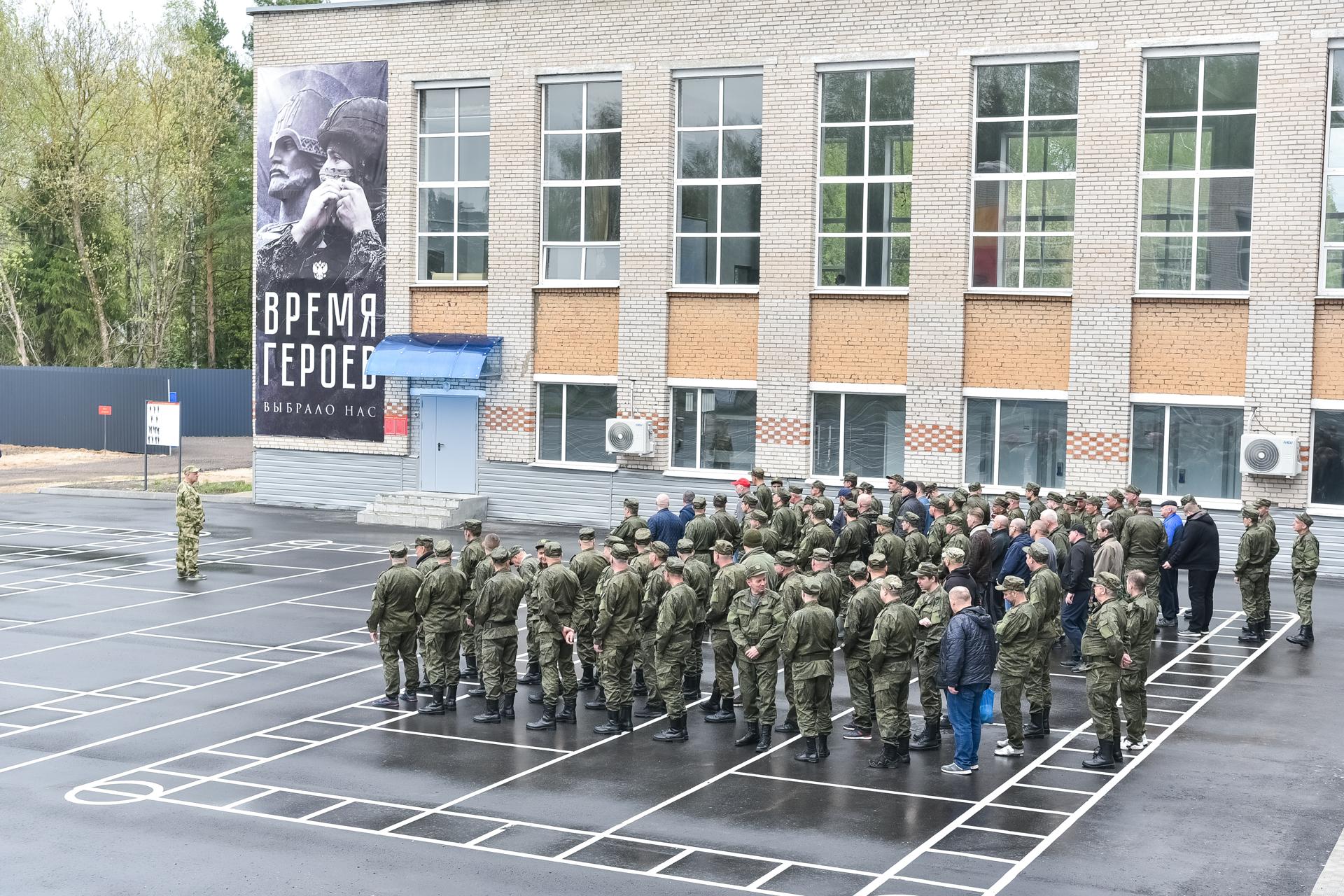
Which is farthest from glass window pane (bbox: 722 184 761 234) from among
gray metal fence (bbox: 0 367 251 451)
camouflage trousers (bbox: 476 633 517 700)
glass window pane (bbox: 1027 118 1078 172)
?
gray metal fence (bbox: 0 367 251 451)

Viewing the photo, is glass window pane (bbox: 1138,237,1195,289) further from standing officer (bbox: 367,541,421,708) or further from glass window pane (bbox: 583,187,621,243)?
standing officer (bbox: 367,541,421,708)

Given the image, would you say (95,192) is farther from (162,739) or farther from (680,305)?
(162,739)

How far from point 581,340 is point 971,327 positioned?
8363mm

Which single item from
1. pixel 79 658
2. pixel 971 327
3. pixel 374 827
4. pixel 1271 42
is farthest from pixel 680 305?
pixel 374 827

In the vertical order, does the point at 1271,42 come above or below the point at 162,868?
above

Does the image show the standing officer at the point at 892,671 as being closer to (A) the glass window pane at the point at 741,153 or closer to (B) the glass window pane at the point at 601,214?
(A) the glass window pane at the point at 741,153

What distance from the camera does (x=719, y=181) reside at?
104ft

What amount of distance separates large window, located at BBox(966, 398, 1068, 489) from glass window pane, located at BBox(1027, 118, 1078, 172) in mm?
4410

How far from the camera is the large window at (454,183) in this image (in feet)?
112

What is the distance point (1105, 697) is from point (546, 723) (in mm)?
5471

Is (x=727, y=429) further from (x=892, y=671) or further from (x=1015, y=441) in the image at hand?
(x=892, y=671)

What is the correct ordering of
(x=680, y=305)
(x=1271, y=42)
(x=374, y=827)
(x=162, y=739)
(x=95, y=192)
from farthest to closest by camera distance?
(x=95, y=192), (x=680, y=305), (x=1271, y=42), (x=162, y=739), (x=374, y=827)

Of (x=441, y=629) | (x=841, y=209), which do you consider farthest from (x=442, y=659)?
(x=841, y=209)

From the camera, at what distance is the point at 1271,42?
26828mm
